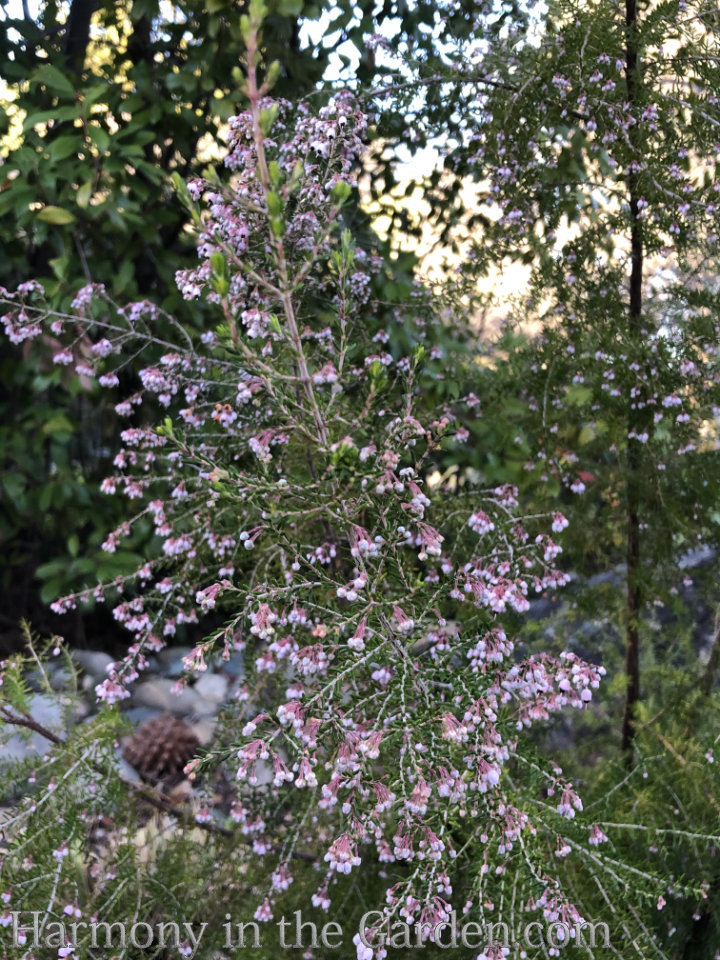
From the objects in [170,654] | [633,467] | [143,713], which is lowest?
[143,713]

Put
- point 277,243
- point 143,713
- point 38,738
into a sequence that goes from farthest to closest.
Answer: point 143,713 → point 38,738 → point 277,243

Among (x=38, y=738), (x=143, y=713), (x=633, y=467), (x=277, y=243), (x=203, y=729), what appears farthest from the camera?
(x=143, y=713)

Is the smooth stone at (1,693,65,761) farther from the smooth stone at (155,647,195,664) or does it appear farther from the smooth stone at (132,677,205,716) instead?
the smooth stone at (155,647,195,664)

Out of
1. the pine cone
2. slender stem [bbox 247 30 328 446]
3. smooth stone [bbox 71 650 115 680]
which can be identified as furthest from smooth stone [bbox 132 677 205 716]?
slender stem [bbox 247 30 328 446]

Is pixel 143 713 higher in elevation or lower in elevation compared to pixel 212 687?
lower

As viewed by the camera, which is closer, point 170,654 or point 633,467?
point 633,467

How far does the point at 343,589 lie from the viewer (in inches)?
37.8

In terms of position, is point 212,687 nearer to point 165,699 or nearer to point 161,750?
point 165,699

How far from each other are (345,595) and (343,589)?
2 cm

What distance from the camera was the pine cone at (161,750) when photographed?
2.61m

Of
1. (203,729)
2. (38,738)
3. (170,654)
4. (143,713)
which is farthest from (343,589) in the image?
(170,654)

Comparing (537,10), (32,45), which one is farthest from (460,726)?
(32,45)

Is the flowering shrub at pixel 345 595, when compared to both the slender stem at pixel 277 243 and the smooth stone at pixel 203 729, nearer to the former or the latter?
the slender stem at pixel 277 243

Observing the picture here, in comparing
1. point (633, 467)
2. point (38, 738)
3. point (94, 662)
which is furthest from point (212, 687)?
point (633, 467)
